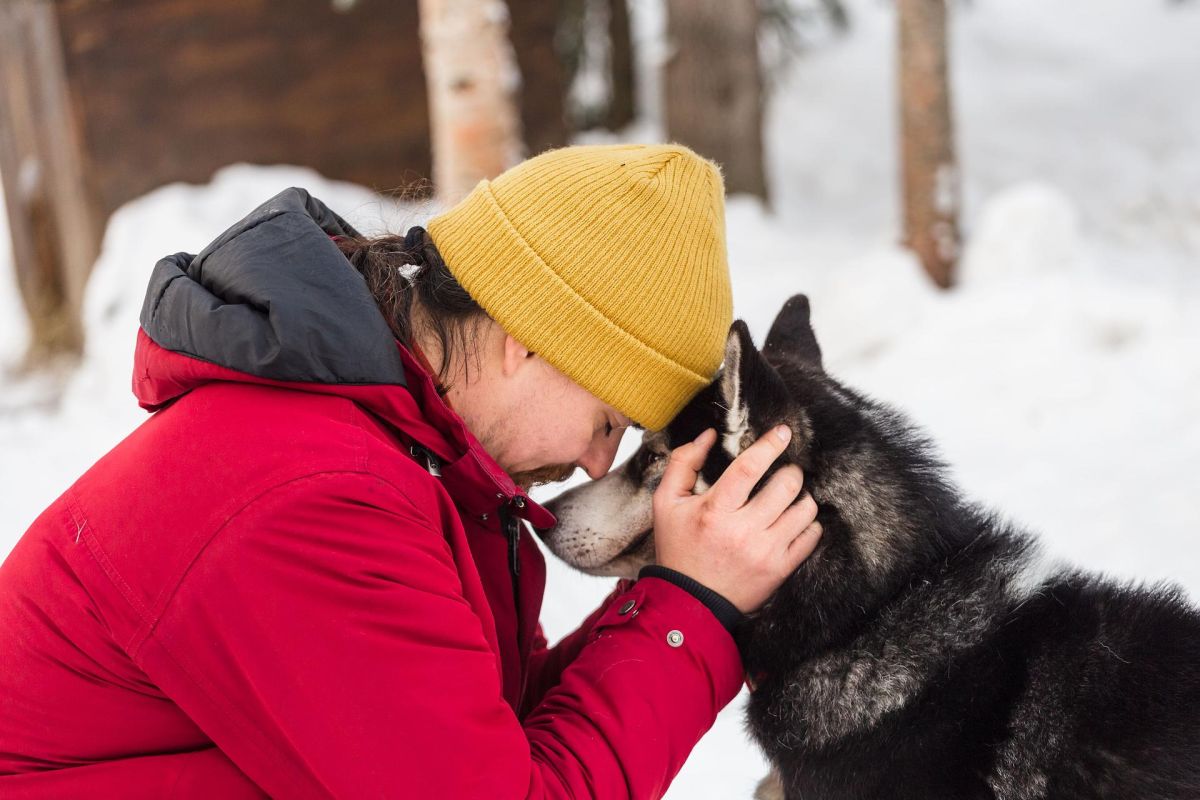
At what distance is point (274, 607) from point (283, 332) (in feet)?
1.32

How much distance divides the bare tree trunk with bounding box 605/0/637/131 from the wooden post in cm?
535

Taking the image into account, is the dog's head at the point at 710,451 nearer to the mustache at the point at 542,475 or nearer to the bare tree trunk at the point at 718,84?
the mustache at the point at 542,475

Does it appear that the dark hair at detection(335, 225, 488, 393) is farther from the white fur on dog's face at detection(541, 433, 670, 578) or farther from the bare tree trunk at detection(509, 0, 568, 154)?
the bare tree trunk at detection(509, 0, 568, 154)

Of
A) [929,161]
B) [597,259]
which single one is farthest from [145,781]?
[929,161]

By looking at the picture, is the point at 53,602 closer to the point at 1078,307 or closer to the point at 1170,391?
the point at 1170,391

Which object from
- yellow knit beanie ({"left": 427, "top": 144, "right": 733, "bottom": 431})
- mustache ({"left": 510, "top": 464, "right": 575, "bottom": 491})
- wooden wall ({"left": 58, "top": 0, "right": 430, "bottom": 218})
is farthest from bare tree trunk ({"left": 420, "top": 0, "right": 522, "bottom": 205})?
yellow knit beanie ({"left": 427, "top": 144, "right": 733, "bottom": 431})

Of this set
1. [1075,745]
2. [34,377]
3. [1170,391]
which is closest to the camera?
[1075,745]

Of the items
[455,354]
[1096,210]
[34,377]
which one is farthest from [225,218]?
[1096,210]

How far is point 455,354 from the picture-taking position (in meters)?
2.05

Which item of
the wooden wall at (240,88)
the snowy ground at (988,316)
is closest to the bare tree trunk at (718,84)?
the snowy ground at (988,316)

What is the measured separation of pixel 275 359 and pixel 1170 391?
5149 millimetres

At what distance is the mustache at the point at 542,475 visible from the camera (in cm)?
227

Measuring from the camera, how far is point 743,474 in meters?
2.08

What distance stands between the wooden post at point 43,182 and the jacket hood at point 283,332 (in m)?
5.93
